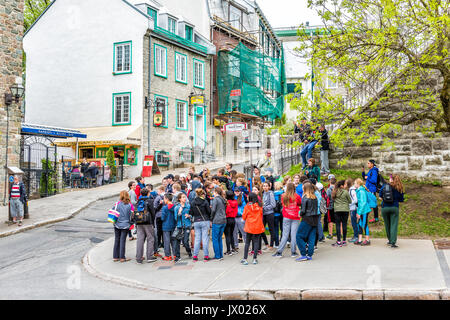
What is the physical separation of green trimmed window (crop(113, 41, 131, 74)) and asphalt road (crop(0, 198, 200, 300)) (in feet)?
45.4

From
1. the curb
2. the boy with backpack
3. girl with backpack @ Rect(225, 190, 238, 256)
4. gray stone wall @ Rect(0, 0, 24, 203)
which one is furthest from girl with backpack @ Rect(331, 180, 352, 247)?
gray stone wall @ Rect(0, 0, 24, 203)

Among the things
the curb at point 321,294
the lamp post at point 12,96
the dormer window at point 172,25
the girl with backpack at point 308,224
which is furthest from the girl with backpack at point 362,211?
the dormer window at point 172,25

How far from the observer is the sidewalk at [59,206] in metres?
14.4

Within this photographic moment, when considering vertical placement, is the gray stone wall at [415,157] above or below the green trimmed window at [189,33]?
below

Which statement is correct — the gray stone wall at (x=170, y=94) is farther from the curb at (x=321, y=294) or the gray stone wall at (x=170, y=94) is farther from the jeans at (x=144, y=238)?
the curb at (x=321, y=294)

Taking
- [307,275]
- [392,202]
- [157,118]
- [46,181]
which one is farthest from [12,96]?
[392,202]

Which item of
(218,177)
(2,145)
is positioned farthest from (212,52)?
(218,177)

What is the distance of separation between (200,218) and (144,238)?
1.44 meters

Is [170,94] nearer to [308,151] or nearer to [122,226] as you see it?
[308,151]

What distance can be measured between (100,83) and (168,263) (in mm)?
20938

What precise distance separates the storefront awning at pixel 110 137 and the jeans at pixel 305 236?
17420 millimetres

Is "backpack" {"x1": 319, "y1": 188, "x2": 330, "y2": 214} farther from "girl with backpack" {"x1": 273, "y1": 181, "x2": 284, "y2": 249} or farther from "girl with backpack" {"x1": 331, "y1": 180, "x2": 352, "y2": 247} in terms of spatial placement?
"girl with backpack" {"x1": 273, "y1": 181, "x2": 284, "y2": 249}

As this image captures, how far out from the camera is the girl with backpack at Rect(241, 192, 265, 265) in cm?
959

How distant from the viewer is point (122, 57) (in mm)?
27844
